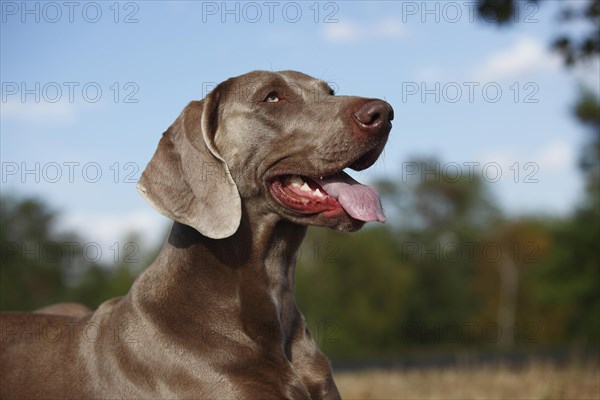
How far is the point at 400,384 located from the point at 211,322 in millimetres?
5376

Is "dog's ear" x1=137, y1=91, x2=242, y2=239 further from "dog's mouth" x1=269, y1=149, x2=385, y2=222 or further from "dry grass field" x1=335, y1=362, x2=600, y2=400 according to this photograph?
"dry grass field" x1=335, y1=362, x2=600, y2=400

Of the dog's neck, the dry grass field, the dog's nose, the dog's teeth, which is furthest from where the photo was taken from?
the dry grass field

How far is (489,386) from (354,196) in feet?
14.8

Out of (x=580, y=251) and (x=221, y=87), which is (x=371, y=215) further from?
(x=580, y=251)

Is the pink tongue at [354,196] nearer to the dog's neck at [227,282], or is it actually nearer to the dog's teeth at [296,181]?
the dog's teeth at [296,181]

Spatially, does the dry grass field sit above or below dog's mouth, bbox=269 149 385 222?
below

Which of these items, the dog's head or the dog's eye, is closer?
the dog's head

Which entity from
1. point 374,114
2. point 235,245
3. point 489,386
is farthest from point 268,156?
point 489,386

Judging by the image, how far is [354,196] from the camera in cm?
432

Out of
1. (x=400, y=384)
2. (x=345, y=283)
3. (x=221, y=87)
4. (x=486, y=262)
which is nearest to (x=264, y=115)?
(x=221, y=87)

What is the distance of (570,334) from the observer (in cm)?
3938

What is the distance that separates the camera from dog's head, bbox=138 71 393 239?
4.24 metres

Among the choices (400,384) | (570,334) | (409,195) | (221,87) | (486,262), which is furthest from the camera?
(409,195)

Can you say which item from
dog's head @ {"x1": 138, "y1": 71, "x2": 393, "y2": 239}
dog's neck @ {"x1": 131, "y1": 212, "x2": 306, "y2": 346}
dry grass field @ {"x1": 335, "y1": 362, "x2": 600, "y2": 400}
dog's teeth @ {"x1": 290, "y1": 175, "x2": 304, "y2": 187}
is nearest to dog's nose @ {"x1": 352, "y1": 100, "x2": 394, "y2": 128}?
dog's head @ {"x1": 138, "y1": 71, "x2": 393, "y2": 239}
